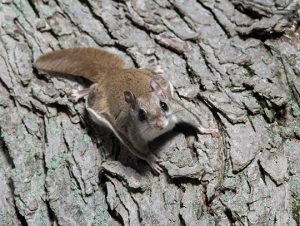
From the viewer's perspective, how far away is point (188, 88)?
11.6ft

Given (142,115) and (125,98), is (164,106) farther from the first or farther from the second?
(125,98)

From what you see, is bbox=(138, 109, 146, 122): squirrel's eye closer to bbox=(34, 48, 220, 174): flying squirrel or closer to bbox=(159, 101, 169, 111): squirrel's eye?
bbox=(34, 48, 220, 174): flying squirrel

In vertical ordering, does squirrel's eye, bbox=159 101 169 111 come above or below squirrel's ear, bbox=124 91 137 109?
above

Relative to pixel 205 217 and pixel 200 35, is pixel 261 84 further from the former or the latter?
pixel 205 217

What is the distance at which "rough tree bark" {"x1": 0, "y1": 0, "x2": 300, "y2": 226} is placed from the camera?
9.87ft

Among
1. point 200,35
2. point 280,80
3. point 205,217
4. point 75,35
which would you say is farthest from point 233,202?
point 75,35

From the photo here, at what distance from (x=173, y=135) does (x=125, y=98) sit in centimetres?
45

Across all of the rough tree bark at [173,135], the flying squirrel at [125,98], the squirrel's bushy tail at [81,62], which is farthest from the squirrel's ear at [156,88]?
the squirrel's bushy tail at [81,62]

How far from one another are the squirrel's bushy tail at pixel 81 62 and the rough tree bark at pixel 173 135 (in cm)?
10

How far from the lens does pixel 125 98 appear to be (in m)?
3.52

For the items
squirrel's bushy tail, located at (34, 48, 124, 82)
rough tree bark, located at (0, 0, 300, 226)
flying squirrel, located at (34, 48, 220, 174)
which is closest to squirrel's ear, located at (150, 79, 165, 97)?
flying squirrel, located at (34, 48, 220, 174)

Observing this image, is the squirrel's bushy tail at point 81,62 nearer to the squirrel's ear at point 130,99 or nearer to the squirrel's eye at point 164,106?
the squirrel's ear at point 130,99

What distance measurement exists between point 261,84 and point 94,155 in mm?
1287

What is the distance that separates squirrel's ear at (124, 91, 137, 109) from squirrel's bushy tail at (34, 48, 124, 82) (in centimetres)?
43
